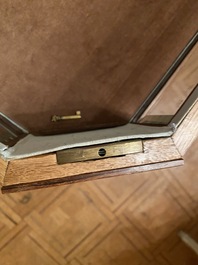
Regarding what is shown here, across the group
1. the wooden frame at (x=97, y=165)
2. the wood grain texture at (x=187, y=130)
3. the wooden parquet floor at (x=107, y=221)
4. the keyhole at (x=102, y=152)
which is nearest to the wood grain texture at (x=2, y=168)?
the wooden frame at (x=97, y=165)

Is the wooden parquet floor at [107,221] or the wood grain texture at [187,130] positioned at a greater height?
the wood grain texture at [187,130]

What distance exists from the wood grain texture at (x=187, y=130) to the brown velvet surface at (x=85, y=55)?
0.48 meters

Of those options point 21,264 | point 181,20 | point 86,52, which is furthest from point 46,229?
point 181,20

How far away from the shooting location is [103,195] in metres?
1.43

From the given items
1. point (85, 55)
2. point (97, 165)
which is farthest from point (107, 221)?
point (97, 165)

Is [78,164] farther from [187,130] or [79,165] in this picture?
[187,130]

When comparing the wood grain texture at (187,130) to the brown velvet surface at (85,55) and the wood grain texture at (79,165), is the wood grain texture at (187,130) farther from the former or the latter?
the brown velvet surface at (85,55)

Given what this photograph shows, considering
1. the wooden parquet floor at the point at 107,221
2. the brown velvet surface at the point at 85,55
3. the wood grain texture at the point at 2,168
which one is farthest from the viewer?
the wooden parquet floor at the point at 107,221

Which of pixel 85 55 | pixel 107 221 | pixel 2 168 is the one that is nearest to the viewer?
pixel 2 168

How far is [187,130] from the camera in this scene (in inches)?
26.9

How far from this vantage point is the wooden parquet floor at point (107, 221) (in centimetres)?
137

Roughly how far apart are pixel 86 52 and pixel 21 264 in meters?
0.81

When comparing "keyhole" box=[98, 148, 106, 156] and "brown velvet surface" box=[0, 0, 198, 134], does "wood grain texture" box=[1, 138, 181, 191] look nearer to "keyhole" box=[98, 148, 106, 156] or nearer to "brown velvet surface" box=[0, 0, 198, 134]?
"keyhole" box=[98, 148, 106, 156]

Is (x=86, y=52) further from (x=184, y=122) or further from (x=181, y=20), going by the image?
(x=184, y=122)
